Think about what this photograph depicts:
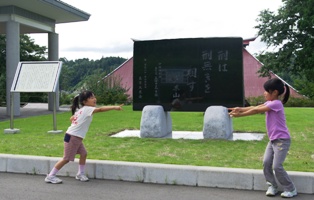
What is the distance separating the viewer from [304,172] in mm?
5398

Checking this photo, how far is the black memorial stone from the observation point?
948 centimetres

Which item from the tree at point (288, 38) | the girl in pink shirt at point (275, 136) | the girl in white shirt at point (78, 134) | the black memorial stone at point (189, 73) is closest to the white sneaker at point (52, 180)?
the girl in white shirt at point (78, 134)

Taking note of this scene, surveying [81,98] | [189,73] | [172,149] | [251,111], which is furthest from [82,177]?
[189,73]

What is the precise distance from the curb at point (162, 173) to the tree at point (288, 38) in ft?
58.2

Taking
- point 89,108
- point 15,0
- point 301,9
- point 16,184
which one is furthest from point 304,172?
point 301,9

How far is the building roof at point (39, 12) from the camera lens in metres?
18.3

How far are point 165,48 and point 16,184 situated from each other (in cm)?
546

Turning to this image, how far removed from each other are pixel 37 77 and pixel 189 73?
4.07m

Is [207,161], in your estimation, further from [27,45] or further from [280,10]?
[27,45]

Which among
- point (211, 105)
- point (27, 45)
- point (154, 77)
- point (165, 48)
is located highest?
point (27, 45)

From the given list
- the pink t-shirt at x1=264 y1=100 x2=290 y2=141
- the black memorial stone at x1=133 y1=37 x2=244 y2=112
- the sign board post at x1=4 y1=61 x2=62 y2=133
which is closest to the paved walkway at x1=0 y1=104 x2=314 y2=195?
the pink t-shirt at x1=264 y1=100 x2=290 y2=141

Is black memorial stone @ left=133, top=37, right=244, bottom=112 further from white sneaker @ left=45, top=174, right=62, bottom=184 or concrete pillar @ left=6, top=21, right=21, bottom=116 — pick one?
concrete pillar @ left=6, top=21, right=21, bottom=116

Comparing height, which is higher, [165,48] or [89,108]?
[165,48]

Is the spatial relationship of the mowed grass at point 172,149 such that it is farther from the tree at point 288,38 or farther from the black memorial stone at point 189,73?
the tree at point 288,38
